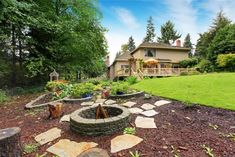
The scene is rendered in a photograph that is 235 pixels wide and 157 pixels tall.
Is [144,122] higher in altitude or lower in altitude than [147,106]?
lower

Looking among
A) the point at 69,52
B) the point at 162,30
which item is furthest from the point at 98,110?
the point at 162,30

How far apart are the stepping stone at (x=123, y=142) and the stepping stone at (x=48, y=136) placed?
1.43 m

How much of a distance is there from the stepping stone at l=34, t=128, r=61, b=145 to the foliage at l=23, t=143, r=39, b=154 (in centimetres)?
14

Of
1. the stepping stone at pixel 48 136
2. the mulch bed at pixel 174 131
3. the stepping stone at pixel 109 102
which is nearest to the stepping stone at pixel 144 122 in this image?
the mulch bed at pixel 174 131

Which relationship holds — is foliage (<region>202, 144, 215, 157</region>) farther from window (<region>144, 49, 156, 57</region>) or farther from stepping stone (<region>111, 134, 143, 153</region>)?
window (<region>144, 49, 156, 57</region>)

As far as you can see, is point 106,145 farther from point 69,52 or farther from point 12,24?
point 69,52

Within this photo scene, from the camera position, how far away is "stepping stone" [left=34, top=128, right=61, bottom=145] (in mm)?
4161

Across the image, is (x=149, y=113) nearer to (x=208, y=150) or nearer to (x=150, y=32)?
(x=208, y=150)

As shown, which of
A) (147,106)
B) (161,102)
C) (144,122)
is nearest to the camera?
(144,122)

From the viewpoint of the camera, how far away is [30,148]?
3.85 metres

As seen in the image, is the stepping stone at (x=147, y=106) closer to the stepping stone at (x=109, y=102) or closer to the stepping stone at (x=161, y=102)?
the stepping stone at (x=161, y=102)

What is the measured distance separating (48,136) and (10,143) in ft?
4.20

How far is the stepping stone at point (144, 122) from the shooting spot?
440 centimetres

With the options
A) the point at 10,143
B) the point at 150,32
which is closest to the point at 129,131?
the point at 10,143
